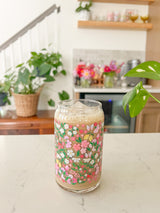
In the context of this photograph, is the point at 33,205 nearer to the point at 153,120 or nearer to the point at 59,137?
the point at 59,137

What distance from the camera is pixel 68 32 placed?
250 centimetres

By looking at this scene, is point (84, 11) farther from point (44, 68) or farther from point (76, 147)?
point (76, 147)

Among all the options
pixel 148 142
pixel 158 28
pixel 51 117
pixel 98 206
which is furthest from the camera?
pixel 158 28

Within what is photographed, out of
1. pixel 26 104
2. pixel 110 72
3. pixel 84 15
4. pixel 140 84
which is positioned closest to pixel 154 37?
pixel 110 72

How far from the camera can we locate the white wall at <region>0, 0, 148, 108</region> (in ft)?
7.79

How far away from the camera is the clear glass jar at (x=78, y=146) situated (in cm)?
40

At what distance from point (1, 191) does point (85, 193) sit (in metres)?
0.20

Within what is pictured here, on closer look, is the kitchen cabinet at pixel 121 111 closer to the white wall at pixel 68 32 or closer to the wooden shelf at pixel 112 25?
the white wall at pixel 68 32

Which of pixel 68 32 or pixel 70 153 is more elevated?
pixel 68 32

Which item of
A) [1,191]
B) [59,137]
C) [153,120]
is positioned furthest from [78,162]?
[153,120]

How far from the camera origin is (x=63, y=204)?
1.27 ft

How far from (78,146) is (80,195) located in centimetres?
12

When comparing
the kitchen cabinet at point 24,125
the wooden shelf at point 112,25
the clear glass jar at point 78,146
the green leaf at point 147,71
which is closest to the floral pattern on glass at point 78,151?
the clear glass jar at point 78,146

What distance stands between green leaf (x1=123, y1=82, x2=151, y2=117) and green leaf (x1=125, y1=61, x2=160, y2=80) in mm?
29
